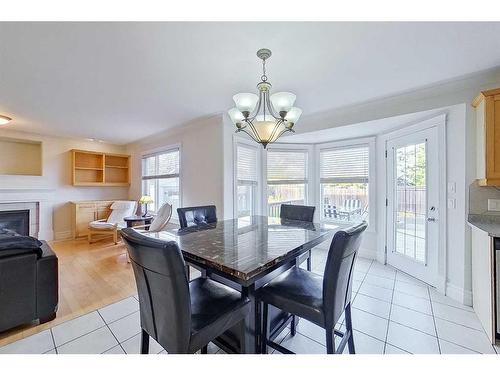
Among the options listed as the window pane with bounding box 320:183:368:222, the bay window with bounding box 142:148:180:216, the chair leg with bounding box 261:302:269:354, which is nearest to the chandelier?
the chair leg with bounding box 261:302:269:354

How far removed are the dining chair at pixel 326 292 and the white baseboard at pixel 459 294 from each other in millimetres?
1683

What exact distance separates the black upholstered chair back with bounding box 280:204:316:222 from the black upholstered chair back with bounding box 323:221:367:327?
1.32 m

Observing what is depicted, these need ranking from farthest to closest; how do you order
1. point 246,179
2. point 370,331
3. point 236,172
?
1. point 246,179
2. point 236,172
3. point 370,331

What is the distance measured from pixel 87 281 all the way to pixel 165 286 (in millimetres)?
2541

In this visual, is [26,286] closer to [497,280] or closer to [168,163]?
[168,163]

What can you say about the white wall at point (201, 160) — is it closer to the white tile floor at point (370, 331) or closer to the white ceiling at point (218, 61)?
the white ceiling at point (218, 61)

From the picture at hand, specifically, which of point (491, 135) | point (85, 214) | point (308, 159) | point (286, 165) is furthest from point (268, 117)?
point (85, 214)

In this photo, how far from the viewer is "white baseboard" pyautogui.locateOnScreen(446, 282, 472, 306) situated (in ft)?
7.45

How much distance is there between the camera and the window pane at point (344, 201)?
3787 mm

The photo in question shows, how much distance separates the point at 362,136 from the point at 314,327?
9.79ft

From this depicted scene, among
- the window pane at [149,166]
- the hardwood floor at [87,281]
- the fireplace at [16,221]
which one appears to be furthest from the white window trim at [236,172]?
the fireplace at [16,221]

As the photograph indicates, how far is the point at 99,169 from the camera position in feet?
17.9

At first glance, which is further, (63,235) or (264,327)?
(63,235)

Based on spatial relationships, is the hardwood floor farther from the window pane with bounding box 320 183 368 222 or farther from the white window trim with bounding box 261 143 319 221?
the window pane with bounding box 320 183 368 222
